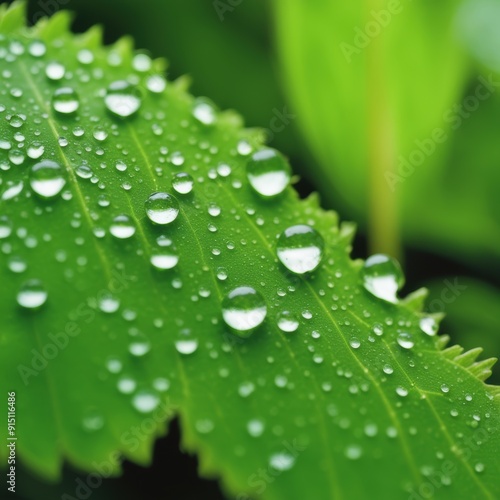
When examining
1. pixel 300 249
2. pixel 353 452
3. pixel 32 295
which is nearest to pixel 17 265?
pixel 32 295

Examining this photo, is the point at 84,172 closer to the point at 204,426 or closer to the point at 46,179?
the point at 46,179

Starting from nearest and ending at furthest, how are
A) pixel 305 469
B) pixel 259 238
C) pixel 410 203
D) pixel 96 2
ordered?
pixel 305 469 → pixel 259 238 → pixel 410 203 → pixel 96 2

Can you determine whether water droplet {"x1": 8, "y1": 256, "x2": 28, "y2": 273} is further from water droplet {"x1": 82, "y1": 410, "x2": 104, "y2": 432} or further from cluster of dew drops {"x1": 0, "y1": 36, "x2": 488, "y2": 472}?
water droplet {"x1": 82, "y1": 410, "x2": 104, "y2": 432}

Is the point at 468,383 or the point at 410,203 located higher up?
the point at 468,383

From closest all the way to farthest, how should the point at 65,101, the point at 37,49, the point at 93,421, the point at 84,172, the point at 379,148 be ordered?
the point at 93,421
the point at 84,172
the point at 65,101
the point at 37,49
the point at 379,148

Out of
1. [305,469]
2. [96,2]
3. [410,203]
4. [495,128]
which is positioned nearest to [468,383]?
[305,469]

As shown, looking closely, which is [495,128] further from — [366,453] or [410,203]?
[366,453]
